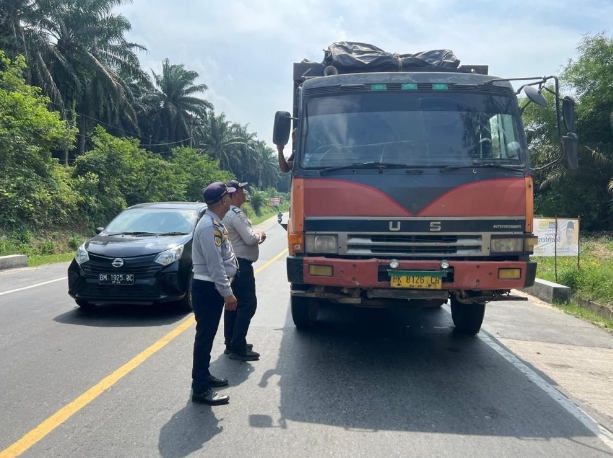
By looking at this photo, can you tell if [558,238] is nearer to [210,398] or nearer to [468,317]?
[468,317]

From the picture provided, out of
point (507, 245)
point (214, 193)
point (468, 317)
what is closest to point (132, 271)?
point (214, 193)

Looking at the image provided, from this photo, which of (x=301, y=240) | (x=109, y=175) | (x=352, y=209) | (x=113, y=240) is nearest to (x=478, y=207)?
(x=352, y=209)

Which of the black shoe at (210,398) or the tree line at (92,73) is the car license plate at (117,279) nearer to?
the black shoe at (210,398)

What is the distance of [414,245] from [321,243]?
93cm

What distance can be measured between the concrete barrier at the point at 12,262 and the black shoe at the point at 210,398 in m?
12.4

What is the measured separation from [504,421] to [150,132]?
5249 centimetres

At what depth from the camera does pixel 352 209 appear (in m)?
5.57

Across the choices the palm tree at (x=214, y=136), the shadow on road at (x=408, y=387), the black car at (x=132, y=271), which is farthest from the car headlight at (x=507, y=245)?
the palm tree at (x=214, y=136)

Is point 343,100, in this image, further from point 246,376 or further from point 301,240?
point 246,376

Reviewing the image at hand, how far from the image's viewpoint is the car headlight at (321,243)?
564cm

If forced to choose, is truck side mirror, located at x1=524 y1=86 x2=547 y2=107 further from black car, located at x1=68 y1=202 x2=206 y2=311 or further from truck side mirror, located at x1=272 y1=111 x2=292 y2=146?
black car, located at x1=68 y1=202 x2=206 y2=311

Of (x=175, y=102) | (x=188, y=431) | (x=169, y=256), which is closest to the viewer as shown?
(x=188, y=431)

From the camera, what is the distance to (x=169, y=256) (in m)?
7.71

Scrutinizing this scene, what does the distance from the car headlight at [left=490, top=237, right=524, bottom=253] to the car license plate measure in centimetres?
465
